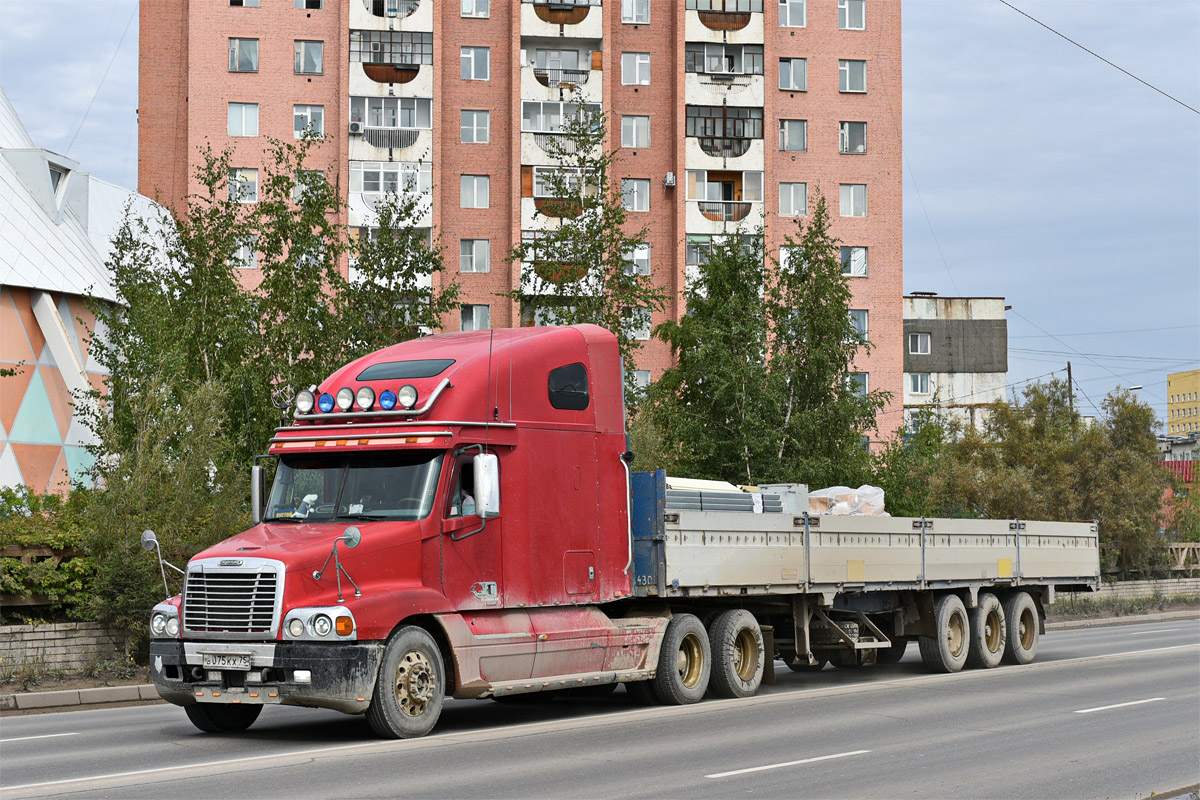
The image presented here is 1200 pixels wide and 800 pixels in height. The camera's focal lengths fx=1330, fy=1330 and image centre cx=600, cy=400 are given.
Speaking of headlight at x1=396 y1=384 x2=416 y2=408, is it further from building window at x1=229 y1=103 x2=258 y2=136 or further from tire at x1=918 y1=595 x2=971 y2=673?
building window at x1=229 y1=103 x2=258 y2=136

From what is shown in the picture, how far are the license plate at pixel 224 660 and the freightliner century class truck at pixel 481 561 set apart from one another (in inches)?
0.7

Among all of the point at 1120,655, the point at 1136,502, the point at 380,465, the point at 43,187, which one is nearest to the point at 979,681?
the point at 1120,655

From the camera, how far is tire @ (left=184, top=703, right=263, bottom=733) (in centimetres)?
1280

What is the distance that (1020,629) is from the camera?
21.4m

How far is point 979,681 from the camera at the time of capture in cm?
1841

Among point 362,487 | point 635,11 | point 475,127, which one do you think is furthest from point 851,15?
point 362,487

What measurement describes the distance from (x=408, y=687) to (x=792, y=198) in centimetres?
5205

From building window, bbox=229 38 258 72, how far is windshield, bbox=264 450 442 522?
4912cm

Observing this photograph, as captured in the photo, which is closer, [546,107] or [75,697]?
[75,697]

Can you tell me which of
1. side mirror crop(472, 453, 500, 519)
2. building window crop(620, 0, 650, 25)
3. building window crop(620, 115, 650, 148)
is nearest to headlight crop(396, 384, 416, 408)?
side mirror crop(472, 453, 500, 519)

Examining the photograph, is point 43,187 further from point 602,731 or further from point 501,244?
point 602,731

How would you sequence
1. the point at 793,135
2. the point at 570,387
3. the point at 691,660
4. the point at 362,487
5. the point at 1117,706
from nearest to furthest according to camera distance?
1. the point at 362,487
2. the point at 570,387
3. the point at 1117,706
4. the point at 691,660
5. the point at 793,135

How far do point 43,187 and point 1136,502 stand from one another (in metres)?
34.6

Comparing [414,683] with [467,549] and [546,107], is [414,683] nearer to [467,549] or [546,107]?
[467,549]
